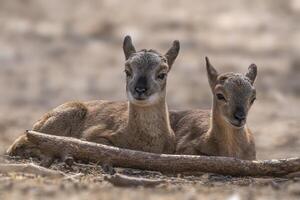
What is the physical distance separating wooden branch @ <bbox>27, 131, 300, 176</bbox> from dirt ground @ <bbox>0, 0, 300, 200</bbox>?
14.5 feet

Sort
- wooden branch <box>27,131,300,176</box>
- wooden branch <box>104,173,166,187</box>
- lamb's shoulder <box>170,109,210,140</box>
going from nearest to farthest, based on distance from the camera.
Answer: wooden branch <box>104,173,166,187</box>
wooden branch <box>27,131,300,176</box>
lamb's shoulder <box>170,109,210,140</box>

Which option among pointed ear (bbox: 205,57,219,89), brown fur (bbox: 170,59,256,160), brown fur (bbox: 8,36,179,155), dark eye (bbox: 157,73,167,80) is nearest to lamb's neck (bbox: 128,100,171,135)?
brown fur (bbox: 8,36,179,155)

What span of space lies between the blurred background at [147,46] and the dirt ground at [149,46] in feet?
0.11

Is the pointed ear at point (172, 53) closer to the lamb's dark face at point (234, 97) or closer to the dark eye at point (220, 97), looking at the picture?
the lamb's dark face at point (234, 97)

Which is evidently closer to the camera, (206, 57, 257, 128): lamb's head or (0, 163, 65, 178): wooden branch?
(0, 163, 65, 178): wooden branch

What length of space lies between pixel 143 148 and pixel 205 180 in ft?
5.32

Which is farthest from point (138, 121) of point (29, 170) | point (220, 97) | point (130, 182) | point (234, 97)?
point (130, 182)

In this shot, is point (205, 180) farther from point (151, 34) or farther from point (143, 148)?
point (151, 34)

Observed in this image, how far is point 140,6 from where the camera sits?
35.8m

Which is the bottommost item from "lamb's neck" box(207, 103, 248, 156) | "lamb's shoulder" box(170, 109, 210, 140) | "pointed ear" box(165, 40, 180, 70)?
"lamb's neck" box(207, 103, 248, 156)

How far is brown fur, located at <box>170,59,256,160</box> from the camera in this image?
44.0 ft

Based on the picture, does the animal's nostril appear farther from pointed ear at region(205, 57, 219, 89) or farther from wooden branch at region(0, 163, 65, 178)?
wooden branch at region(0, 163, 65, 178)

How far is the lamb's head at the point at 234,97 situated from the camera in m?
13.2

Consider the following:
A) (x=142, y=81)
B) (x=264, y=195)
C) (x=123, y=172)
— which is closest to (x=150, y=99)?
(x=142, y=81)
